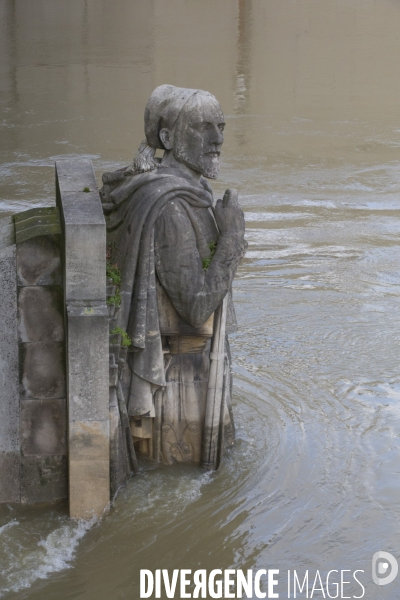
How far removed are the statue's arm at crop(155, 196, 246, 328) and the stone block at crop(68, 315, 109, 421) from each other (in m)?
0.63

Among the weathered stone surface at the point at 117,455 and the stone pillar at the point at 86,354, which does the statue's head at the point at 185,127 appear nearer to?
the stone pillar at the point at 86,354

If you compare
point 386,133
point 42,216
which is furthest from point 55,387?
point 386,133

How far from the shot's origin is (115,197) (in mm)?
6812

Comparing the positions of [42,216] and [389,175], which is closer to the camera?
[42,216]

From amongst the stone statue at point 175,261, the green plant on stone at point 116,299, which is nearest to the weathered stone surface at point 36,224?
the stone statue at point 175,261

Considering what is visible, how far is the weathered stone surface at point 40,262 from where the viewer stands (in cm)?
653

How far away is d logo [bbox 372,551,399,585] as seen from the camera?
634 cm

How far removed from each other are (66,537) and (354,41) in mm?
23037

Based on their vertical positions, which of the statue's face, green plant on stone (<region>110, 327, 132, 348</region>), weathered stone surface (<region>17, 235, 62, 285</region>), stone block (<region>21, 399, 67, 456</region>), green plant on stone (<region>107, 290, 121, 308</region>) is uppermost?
the statue's face

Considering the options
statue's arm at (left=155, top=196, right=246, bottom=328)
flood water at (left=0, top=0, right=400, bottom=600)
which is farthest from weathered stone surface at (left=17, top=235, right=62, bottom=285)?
flood water at (left=0, top=0, right=400, bottom=600)

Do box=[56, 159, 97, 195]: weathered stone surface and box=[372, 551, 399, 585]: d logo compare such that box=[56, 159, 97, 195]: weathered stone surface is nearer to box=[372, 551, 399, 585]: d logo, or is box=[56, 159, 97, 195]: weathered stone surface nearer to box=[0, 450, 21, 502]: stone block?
box=[0, 450, 21, 502]: stone block

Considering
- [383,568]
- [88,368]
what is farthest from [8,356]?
[383,568]

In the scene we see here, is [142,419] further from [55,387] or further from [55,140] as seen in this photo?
[55,140]

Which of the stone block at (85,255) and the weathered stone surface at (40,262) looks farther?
the weathered stone surface at (40,262)
